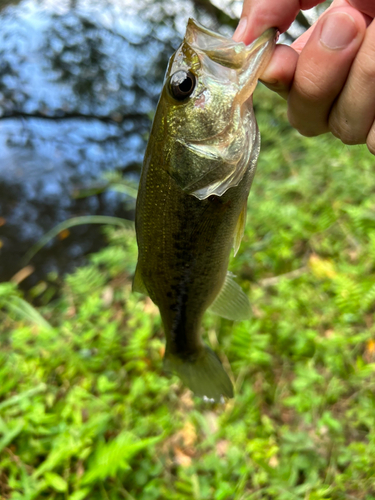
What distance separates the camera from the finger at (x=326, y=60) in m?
1.13

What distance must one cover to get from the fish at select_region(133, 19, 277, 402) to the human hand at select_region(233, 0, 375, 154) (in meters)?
0.07

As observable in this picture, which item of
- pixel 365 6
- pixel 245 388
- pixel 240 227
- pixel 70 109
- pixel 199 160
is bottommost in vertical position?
pixel 70 109

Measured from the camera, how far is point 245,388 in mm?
2322

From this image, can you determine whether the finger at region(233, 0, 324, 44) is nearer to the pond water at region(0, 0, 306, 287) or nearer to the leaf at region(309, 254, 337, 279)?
the leaf at region(309, 254, 337, 279)

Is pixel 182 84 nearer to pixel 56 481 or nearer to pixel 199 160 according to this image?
pixel 199 160

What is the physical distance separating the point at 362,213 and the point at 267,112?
2.83 metres

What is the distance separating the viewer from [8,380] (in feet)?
8.66

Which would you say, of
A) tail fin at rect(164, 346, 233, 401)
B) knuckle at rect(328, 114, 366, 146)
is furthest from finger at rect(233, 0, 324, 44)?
tail fin at rect(164, 346, 233, 401)

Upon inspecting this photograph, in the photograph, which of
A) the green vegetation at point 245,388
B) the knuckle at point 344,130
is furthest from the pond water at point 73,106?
the knuckle at point 344,130

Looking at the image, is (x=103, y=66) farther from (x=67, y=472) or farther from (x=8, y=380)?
(x=67, y=472)

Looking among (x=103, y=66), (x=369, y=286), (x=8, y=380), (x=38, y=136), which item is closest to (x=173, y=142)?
(x=369, y=286)

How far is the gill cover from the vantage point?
118 cm

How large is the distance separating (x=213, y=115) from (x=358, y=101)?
0.50 meters

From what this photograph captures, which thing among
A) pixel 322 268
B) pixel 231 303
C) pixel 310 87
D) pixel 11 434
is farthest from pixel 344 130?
pixel 11 434
